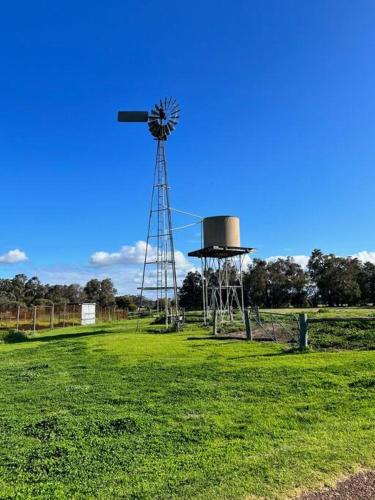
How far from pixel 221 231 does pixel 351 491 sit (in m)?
21.1

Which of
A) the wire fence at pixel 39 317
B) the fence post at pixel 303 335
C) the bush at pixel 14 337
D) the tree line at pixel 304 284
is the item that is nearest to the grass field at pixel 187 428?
the fence post at pixel 303 335

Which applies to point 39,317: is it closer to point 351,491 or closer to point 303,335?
point 303,335

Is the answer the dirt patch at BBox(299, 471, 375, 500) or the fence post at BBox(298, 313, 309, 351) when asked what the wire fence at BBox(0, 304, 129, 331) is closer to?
the fence post at BBox(298, 313, 309, 351)

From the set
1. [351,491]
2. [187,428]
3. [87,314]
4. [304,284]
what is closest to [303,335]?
[187,428]

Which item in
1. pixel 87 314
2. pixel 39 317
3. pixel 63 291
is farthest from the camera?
pixel 63 291

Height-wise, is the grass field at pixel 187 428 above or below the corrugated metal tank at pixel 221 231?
below

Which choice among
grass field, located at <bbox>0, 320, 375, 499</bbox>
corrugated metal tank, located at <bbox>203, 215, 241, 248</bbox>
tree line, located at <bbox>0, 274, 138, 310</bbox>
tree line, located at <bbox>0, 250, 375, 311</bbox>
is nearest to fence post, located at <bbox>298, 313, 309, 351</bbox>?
grass field, located at <bbox>0, 320, 375, 499</bbox>

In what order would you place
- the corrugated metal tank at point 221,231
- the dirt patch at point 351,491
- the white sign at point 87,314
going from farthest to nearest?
the white sign at point 87,314, the corrugated metal tank at point 221,231, the dirt patch at point 351,491

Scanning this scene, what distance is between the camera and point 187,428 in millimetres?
6137

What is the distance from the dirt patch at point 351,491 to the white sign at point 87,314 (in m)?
37.9

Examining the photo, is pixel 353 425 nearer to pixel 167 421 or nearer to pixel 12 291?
pixel 167 421

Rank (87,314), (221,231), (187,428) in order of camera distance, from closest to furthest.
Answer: (187,428) < (221,231) < (87,314)

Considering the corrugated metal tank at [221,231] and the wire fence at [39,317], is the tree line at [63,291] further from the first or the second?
the corrugated metal tank at [221,231]

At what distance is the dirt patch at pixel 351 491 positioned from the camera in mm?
4027
